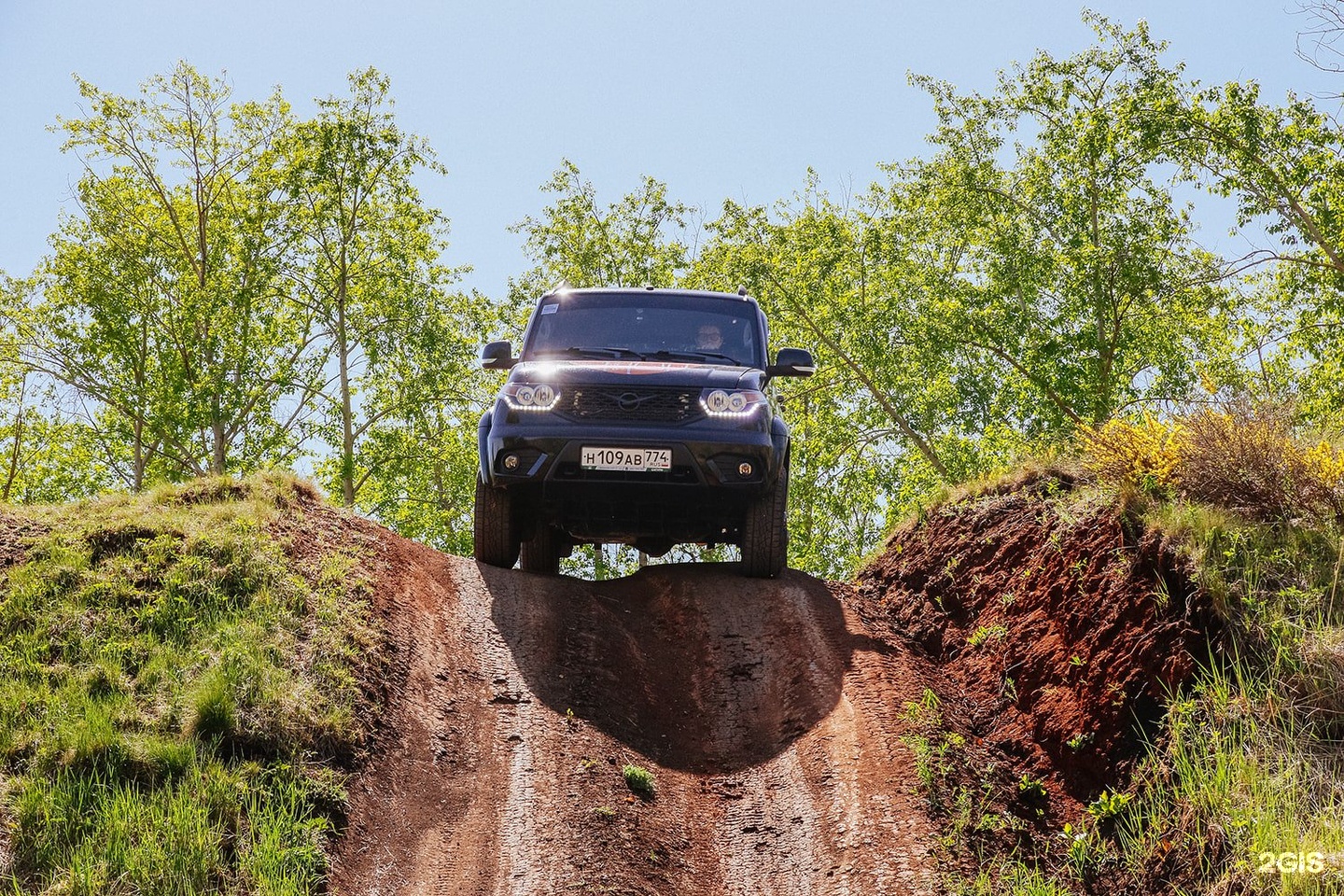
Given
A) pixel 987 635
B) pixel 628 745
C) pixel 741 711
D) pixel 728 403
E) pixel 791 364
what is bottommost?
pixel 628 745

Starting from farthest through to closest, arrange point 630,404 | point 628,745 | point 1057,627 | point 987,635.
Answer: point 630,404, point 987,635, point 1057,627, point 628,745

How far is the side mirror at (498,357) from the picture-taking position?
29.4ft

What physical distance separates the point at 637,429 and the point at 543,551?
239cm

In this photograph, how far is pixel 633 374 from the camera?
805 cm

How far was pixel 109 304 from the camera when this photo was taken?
2942 centimetres

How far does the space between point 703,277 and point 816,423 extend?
5.57m

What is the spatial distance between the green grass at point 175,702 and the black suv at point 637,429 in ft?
4.91

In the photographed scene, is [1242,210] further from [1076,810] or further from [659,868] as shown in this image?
[659,868]

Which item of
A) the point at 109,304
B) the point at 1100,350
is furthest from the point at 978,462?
the point at 109,304

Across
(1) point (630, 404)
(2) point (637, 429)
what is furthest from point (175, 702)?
(1) point (630, 404)

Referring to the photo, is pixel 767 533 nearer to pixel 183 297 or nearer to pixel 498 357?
pixel 498 357

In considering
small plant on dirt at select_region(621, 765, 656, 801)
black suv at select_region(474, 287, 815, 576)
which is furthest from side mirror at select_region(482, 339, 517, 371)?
small plant on dirt at select_region(621, 765, 656, 801)

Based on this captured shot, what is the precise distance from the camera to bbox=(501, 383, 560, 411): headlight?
26.3ft

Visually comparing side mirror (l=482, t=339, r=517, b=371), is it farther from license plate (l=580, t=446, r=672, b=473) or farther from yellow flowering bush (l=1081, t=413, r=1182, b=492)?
yellow flowering bush (l=1081, t=413, r=1182, b=492)
